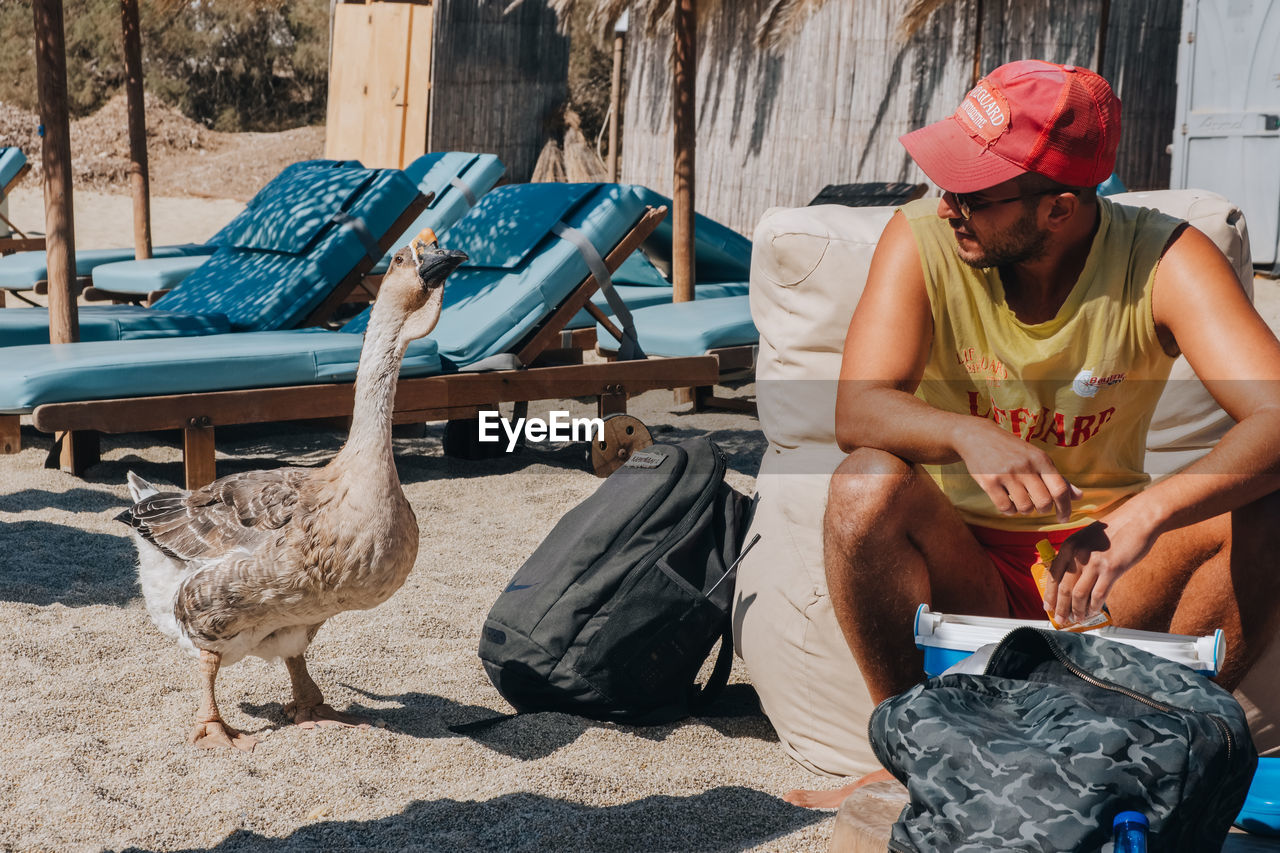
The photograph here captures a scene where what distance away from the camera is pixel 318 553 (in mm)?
3072

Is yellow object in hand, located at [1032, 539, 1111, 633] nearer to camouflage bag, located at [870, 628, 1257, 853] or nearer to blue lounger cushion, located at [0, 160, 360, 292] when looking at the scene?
camouflage bag, located at [870, 628, 1257, 853]

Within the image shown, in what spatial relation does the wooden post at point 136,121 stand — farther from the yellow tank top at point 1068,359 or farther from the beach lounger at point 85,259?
the yellow tank top at point 1068,359

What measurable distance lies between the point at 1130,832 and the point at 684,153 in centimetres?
663

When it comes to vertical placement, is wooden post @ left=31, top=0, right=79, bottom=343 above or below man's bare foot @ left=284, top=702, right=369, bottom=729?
above

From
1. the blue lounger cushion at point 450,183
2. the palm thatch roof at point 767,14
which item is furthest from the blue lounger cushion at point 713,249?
the palm thatch roof at point 767,14

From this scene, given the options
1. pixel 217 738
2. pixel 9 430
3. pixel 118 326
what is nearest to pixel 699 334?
pixel 118 326

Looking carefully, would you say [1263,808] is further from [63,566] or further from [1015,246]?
[63,566]

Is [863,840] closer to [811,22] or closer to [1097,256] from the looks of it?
[1097,256]

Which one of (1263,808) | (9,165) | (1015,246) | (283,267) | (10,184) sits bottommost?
(1263,808)

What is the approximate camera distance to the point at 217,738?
3176mm

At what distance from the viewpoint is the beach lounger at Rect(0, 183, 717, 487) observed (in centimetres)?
528

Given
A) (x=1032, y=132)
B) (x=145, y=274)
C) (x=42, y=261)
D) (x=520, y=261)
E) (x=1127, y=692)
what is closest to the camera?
(x=1127, y=692)

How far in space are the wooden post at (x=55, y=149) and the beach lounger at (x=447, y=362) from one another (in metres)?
0.44

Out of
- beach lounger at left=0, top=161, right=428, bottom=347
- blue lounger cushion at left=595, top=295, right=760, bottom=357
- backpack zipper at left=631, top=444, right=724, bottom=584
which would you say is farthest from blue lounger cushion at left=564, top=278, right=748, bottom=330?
backpack zipper at left=631, top=444, right=724, bottom=584
